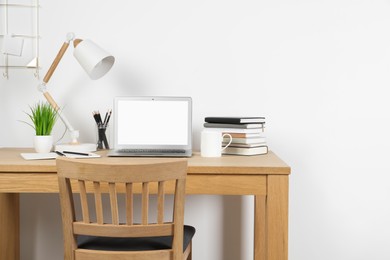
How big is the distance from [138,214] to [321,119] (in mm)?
982

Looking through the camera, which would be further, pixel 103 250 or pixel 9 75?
pixel 9 75

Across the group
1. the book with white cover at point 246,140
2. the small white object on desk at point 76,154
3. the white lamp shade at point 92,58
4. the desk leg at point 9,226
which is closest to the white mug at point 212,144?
the book with white cover at point 246,140

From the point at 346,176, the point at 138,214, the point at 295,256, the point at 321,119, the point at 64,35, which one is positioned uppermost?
the point at 64,35

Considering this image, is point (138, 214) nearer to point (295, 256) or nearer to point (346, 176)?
point (295, 256)

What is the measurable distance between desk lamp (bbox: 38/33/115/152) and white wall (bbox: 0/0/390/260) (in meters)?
0.20

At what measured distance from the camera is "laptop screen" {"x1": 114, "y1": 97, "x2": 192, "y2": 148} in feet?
7.63

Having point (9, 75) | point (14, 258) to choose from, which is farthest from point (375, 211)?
point (9, 75)

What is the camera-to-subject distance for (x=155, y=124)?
91.7 inches

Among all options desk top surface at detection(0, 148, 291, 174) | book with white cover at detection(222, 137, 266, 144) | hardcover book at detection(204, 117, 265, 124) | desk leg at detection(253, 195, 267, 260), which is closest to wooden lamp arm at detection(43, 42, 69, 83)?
desk top surface at detection(0, 148, 291, 174)

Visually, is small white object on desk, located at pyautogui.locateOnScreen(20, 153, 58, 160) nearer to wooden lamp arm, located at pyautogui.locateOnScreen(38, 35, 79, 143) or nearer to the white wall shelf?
wooden lamp arm, located at pyautogui.locateOnScreen(38, 35, 79, 143)

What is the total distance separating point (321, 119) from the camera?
2.57 meters

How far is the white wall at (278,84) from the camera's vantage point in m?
2.55

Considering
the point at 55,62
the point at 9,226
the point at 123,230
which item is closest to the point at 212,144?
the point at 123,230

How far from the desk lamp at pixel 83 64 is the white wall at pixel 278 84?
20 cm
